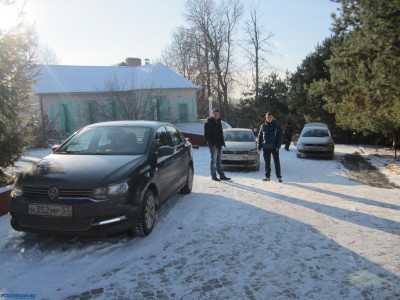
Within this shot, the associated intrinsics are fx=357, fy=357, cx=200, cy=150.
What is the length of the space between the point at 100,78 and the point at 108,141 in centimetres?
2540

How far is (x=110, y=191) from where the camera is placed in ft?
15.3

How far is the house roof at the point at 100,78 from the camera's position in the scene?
91.4ft

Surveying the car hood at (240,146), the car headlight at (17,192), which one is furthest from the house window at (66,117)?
the car headlight at (17,192)

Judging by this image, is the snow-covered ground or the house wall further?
the house wall

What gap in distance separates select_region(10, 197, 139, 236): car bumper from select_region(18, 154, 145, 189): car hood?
10.1 inches

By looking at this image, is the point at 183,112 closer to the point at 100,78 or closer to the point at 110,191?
the point at 100,78

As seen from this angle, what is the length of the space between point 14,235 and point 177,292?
295 centimetres

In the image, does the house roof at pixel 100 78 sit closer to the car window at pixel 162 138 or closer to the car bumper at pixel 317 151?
the car bumper at pixel 317 151

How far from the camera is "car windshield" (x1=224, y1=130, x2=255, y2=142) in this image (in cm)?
1370

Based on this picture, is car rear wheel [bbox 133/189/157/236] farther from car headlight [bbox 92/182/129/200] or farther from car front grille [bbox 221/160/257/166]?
car front grille [bbox 221/160/257/166]

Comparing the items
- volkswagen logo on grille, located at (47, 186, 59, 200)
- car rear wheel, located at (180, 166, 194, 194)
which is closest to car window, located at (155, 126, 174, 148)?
car rear wheel, located at (180, 166, 194, 194)

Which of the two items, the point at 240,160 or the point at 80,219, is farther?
the point at 240,160

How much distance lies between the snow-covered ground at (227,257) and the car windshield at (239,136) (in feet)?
22.2

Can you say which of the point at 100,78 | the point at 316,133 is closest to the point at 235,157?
the point at 316,133
